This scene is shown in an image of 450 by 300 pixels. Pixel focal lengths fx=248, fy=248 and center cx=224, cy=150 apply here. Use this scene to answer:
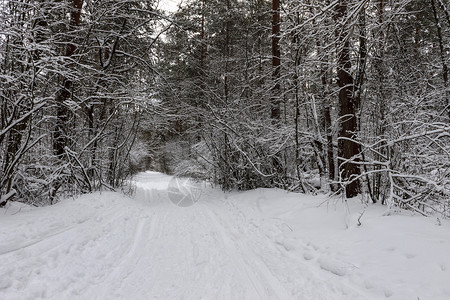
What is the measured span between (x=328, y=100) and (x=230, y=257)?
6.90 metres

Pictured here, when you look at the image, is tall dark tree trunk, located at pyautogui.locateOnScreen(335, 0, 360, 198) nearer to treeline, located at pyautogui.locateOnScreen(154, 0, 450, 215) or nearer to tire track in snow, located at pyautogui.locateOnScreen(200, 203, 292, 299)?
treeline, located at pyautogui.locateOnScreen(154, 0, 450, 215)

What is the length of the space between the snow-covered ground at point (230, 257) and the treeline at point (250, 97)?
0.87 meters

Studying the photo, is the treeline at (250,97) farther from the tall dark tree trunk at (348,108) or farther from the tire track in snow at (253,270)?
the tire track in snow at (253,270)

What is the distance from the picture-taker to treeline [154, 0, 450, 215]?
15.5ft

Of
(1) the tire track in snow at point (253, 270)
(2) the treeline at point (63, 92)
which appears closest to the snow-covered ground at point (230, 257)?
(1) the tire track in snow at point (253, 270)

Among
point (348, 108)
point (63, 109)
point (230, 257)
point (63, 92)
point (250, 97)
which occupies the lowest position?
point (230, 257)

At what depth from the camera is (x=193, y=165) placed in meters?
14.2

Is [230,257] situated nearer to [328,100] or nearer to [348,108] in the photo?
[348,108]

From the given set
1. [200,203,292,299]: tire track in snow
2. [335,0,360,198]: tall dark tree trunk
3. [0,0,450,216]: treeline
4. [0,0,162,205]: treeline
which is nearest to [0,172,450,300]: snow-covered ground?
[200,203,292,299]: tire track in snow

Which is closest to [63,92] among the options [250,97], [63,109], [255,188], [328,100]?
[63,109]

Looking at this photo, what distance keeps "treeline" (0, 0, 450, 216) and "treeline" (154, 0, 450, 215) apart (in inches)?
2.4

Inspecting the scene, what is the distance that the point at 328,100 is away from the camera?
8859 mm

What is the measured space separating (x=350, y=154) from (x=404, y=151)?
0.99 meters

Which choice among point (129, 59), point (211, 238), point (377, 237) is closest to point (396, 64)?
point (377, 237)
